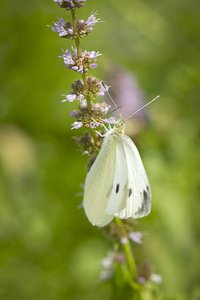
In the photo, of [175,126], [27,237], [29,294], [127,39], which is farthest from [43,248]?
[127,39]

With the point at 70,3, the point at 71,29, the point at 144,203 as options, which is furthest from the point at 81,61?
the point at 144,203

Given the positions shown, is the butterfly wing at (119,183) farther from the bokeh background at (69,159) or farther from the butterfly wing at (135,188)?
the bokeh background at (69,159)

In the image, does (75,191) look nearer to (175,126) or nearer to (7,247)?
(7,247)

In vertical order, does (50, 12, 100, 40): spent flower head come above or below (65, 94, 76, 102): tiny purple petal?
above

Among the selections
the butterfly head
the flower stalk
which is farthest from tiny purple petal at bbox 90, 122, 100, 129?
the butterfly head

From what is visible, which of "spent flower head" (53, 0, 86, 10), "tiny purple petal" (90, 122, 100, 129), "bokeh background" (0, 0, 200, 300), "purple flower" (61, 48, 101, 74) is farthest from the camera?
"bokeh background" (0, 0, 200, 300)

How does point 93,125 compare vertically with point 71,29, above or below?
below

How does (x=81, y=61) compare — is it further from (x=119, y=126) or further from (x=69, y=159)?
(x=69, y=159)

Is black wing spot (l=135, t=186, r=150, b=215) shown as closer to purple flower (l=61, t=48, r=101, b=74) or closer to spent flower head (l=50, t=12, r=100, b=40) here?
purple flower (l=61, t=48, r=101, b=74)
